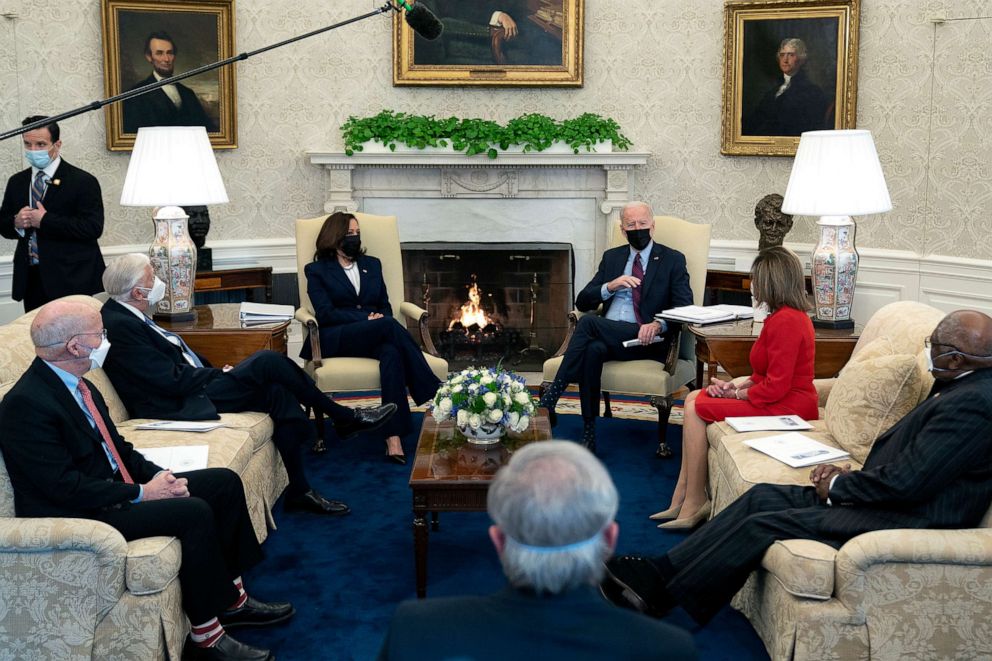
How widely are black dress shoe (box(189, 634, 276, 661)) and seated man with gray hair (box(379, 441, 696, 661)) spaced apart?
2.07 metres

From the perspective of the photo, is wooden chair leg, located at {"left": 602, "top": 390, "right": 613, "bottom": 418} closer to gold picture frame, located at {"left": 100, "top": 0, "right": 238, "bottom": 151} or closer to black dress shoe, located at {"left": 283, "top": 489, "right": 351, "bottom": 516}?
black dress shoe, located at {"left": 283, "top": 489, "right": 351, "bottom": 516}

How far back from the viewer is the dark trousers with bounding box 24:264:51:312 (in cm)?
621

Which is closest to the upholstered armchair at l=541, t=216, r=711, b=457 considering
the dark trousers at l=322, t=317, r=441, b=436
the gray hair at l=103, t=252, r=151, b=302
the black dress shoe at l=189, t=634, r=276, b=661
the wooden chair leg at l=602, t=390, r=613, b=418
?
the wooden chair leg at l=602, t=390, r=613, b=418

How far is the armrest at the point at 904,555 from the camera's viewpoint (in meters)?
3.23

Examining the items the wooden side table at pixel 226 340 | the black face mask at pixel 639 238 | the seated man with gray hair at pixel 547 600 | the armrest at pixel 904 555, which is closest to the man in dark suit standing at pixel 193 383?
the wooden side table at pixel 226 340

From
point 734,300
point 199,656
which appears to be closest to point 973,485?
point 199,656

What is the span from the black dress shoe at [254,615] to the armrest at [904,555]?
198cm

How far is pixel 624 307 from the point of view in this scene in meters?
6.36

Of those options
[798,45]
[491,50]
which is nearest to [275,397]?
[491,50]

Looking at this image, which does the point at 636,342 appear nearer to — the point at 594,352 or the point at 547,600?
the point at 594,352

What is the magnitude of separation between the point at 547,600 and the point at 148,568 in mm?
2042

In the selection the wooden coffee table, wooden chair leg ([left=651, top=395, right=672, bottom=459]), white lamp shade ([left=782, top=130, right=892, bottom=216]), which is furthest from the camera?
wooden chair leg ([left=651, top=395, right=672, bottom=459])

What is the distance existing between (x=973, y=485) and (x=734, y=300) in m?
4.59

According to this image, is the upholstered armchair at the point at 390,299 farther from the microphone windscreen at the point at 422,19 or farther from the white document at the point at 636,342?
the microphone windscreen at the point at 422,19
